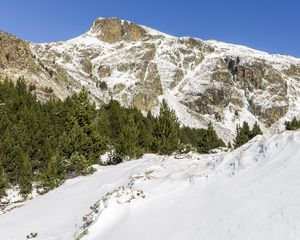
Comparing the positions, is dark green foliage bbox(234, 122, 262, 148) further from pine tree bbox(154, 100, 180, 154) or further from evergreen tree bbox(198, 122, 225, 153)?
pine tree bbox(154, 100, 180, 154)

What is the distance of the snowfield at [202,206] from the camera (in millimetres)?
11117

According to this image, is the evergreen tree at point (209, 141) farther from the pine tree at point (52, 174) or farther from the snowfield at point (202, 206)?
the snowfield at point (202, 206)

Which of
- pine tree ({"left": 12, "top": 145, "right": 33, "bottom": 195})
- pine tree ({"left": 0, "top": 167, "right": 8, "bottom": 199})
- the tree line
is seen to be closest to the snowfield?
the tree line

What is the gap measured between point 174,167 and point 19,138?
30893 mm

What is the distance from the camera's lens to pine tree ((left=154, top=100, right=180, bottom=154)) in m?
49.5

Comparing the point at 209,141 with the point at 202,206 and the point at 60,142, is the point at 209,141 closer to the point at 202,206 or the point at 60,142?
the point at 60,142

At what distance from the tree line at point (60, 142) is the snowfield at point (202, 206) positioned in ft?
42.9

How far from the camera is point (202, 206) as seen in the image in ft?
43.2

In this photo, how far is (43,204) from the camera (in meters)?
22.6

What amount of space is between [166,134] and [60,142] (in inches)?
549

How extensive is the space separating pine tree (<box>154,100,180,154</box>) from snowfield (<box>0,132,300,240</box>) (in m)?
28.5

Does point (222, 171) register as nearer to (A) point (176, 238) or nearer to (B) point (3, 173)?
(A) point (176, 238)

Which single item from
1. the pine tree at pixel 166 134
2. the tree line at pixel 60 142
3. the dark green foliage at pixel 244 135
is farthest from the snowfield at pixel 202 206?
the dark green foliage at pixel 244 135

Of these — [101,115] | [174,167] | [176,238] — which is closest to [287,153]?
[176,238]
